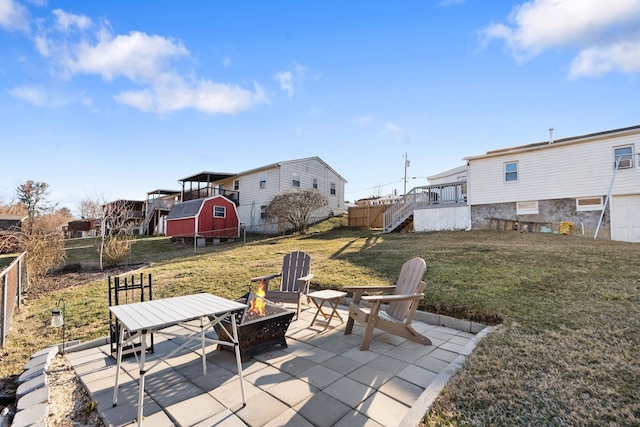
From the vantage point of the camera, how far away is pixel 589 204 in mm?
12328

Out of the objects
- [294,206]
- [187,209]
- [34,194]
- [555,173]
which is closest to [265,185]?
[294,206]

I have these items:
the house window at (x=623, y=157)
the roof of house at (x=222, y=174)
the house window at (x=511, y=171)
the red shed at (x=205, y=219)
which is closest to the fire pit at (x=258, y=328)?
the house window at (x=511, y=171)

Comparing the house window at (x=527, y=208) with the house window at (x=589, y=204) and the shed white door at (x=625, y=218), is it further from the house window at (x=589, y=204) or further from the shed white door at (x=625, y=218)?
the shed white door at (x=625, y=218)

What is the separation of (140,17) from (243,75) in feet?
10.4

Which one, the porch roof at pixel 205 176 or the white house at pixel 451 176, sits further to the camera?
the porch roof at pixel 205 176

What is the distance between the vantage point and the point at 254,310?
145 inches

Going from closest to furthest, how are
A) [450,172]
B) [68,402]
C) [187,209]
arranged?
1. [68,402]
2. [187,209]
3. [450,172]

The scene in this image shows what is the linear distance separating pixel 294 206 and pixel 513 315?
14.4 meters

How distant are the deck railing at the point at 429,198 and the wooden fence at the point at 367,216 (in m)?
2.38

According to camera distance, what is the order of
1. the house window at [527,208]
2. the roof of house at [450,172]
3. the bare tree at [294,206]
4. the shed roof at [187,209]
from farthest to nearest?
1. the roof of house at [450,172]
2. the shed roof at [187,209]
3. the bare tree at [294,206]
4. the house window at [527,208]

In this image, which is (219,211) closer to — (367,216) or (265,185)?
(265,185)

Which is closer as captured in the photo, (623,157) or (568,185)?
(623,157)

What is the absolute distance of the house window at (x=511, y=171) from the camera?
45.6ft

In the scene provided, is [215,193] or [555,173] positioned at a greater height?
[215,193]
